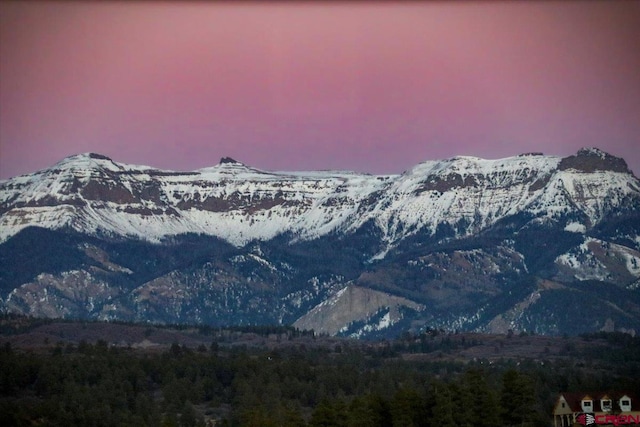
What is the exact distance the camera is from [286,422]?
176 m

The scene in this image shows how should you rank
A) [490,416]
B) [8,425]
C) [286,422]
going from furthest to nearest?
[8,425] < [286,422] < [490,416]

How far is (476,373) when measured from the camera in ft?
580

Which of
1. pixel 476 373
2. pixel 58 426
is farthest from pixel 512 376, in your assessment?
pixel 58 426

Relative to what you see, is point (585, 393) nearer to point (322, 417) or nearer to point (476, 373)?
point (476, 373)

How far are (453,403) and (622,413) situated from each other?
1543 cm

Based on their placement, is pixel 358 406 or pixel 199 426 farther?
pixel 199 426

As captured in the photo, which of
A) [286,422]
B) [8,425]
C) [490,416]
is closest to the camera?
[490,416]

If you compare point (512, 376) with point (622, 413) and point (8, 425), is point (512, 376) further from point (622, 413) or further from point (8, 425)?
point (8, 425)

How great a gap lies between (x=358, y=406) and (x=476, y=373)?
Answer: 12516 mm

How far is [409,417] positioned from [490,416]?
23.0ft

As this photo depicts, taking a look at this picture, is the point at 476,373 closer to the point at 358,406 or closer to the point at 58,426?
the point at 358,406

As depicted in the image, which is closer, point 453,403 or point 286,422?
point 453,403

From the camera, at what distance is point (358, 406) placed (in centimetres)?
17150

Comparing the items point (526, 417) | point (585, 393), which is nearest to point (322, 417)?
point (526, 417)
